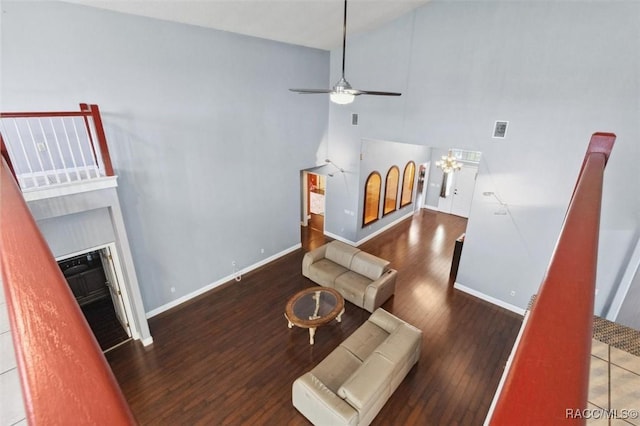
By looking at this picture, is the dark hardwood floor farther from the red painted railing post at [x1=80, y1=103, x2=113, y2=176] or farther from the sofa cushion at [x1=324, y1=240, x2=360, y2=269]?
the red painted railing post at [x1=80, y1=103, x2=113, y2=176]

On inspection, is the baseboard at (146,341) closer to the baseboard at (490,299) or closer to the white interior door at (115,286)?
the white interior door at (115,286)

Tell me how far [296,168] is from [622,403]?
690 centimetres

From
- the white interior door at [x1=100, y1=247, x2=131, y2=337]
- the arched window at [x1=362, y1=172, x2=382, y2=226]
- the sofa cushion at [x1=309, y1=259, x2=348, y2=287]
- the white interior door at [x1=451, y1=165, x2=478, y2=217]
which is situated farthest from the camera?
the white interior door at [x1=451, y1=165, x2=478, y2=217]

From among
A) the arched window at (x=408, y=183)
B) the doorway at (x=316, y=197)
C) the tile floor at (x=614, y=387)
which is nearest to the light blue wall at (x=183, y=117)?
the doorway at (x=316, y=197)

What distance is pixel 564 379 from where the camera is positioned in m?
0.34

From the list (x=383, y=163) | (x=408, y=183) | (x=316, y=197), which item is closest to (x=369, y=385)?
(x=383, y=163)

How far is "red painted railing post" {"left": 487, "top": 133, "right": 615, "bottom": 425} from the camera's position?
0.32 metres

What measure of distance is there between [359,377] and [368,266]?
277 centimetres

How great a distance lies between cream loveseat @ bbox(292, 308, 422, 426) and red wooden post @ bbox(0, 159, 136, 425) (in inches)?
151

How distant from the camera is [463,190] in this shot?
1140cm

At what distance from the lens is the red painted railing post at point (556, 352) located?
325 millimetres

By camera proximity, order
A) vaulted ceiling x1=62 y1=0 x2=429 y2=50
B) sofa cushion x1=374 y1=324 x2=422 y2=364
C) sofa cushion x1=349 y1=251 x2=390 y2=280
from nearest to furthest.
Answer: sofa cushion x1=374 y1=324 x2=422 y2=364 → vaulted ceiling x1=62 y1=0 x2=429 y2=50 → sofa cushion x1=349 y1=251 x2=390 y2=280

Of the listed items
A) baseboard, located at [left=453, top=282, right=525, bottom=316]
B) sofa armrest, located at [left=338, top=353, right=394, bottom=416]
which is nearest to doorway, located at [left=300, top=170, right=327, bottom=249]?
baseboard, located at [left=453, top=282, right=525, bottom=316]

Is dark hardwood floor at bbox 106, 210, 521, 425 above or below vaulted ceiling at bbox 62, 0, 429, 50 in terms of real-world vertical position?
below
